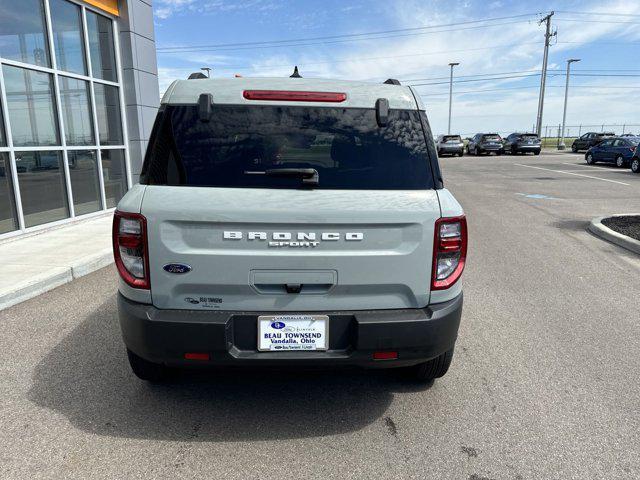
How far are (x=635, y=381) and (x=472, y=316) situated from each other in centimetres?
150

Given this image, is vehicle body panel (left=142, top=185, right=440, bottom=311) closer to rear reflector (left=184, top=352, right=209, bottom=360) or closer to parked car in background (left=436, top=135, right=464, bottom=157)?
rear reflector (left=184, top=352, right=209, bottom=360)

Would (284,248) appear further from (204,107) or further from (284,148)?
(204,107)

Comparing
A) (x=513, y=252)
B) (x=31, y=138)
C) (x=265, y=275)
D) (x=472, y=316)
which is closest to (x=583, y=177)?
(x=513, y=252)

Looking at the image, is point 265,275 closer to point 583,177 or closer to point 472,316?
point 472,316

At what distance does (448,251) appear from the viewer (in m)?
2.74

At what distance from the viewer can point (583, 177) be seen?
19.8 m

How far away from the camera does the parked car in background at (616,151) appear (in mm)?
24245

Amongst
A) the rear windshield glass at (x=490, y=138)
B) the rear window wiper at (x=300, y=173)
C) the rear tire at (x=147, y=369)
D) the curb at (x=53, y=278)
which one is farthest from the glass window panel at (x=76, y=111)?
the rear windshield glass at (x=490, y=138)

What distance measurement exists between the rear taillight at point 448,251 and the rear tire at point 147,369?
1.84 metres

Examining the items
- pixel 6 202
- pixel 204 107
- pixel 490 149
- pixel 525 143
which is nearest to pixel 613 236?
pixel 204 107

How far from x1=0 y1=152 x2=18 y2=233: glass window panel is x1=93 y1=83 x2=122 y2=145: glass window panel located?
2787 mm

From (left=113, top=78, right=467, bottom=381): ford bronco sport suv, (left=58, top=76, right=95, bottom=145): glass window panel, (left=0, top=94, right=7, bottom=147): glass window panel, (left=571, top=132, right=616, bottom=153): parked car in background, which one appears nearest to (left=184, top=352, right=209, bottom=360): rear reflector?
(left=113, top=78, right=467, bottom=381): ford bronco sport suv

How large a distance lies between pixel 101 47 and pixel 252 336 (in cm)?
1008

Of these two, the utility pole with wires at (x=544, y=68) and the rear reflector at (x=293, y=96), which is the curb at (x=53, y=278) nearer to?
the rear reflector at (x=293, y=96)
